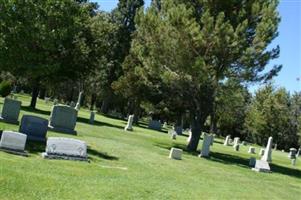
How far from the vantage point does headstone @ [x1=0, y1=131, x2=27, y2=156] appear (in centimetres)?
1427

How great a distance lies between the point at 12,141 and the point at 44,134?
430 cm

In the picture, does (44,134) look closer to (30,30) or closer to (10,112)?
(30,30)

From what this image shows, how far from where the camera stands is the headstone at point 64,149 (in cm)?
1479

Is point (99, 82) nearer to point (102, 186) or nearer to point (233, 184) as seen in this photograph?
point (233, 184)

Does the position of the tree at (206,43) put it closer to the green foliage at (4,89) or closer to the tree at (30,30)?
the tree at (30,30)

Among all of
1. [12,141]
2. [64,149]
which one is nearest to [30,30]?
[12,141]

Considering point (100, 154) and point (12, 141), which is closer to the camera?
point (12, 141)

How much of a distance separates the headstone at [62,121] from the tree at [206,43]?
658 centimetres

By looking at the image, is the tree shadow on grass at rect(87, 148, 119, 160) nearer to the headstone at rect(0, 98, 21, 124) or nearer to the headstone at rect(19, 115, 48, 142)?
the headstone at rect(19, 115, 48, 142)

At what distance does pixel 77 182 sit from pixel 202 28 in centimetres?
1711

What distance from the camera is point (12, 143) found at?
1435cm

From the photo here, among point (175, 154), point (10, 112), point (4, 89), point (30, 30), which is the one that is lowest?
point (175, 154)

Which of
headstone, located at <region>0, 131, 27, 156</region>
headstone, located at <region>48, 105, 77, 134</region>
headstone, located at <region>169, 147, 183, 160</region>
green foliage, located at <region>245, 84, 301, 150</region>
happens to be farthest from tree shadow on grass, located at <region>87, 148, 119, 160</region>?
green foliage, located at <region>245, 84, 301, 150</region>

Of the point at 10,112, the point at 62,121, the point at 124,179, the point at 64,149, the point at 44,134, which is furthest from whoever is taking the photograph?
the point at 62,121
